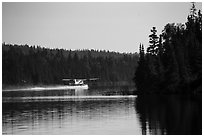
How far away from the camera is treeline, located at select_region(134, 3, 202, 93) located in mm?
67438

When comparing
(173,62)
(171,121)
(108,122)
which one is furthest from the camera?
(173,62)

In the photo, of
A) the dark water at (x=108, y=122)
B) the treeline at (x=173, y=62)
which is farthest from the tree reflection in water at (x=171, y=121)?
the treeline at (x=173, y=62)

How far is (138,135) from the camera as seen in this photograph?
1050 inches

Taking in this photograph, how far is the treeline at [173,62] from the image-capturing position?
67.4 meters

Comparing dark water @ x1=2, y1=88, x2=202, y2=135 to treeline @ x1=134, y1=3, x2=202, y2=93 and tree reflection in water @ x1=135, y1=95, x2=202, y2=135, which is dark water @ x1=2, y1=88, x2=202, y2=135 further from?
treeline @ x1=134, y1=3, x2=202, y2=93

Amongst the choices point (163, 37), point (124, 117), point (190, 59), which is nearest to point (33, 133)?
point (124, 117)

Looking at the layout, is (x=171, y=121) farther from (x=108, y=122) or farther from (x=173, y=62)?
(x=173, y=62)

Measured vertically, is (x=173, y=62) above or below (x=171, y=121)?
above

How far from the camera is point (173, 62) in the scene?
240 feet

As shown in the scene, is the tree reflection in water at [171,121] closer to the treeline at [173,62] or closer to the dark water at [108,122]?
the dark water at [108,122]

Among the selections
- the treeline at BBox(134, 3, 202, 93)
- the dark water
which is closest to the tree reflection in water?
the dark water

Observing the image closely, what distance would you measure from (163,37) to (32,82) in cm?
8523

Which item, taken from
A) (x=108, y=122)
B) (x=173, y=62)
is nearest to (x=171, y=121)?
(x=108, y=122)

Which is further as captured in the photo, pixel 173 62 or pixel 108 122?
pixel 173 62
